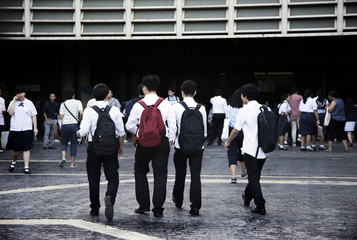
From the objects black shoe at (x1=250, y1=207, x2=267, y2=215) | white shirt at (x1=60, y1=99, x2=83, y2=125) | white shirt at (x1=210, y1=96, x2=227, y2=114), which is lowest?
black shoe at (x1=250, y1=207, x2=267, y2=215)

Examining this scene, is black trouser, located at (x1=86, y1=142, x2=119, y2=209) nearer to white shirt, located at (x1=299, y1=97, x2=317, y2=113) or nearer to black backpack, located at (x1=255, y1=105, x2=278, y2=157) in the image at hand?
black backpack, located at (x1=255, y1=105, x2=278, y2=157)

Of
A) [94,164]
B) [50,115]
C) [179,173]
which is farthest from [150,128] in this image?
[50,115]

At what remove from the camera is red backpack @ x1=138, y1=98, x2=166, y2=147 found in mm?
6551

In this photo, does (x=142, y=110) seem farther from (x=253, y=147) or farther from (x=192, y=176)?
(x=253, y=147)

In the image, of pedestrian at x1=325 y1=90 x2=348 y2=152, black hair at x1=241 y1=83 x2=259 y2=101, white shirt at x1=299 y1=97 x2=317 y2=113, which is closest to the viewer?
black hair at x1=241 y1=83 x2=259 y2=101

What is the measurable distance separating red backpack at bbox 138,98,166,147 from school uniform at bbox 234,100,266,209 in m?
1.11

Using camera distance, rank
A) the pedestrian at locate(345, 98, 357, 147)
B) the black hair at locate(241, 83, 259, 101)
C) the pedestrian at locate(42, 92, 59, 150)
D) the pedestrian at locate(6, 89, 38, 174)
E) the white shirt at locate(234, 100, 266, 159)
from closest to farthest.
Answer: the white shirt at locate(234, 100, 266, 159) < the black hair at locate(241, 83, 259, 101) < the pedestrian at locate(6, 89, 38, 174) < the pedestrian at locate(345, 98, 357, 147) < the pedestrian at locate(42, 92, 59, 150)

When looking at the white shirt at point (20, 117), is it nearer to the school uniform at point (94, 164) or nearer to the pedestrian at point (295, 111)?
the school uniform at point (94, 164)

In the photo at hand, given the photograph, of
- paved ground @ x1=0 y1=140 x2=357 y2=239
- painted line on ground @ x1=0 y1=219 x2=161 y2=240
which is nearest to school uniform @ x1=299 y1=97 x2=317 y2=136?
paved ground @ x1=0 y1=140 x2=357 y2=239

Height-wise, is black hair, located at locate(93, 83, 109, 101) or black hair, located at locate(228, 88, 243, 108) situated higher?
black hair, located at locate(228, 88, 243, 108)

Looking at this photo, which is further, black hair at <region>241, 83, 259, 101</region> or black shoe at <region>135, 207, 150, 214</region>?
black hair at <region>241, 83, 259, 101</region>

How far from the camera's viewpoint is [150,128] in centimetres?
655

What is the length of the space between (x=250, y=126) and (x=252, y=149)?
0.31m

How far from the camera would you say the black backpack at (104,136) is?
6.55 m
